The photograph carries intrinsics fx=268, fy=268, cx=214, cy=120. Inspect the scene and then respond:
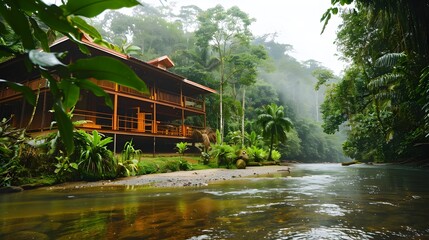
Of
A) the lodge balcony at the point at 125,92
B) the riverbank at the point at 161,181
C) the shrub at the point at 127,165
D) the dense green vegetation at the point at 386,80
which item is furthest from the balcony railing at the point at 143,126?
the dense green vegetation at the point at 386,80

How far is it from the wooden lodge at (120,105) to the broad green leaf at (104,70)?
41.5 feet

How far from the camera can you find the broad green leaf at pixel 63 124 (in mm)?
681

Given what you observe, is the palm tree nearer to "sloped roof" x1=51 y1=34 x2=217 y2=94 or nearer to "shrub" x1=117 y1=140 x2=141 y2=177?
"sloped roof" x1=51 y1=34 x2=217 y2=94

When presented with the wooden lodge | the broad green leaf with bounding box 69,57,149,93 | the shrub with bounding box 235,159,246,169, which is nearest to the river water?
the broad green leaf with bounding box 69,57,149,93

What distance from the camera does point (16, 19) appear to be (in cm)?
69

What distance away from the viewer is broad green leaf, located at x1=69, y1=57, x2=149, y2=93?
2.18 ft

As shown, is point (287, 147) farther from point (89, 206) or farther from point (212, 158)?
point (89, 206)

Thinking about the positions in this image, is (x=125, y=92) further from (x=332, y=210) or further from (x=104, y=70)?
(x=104, y=70)

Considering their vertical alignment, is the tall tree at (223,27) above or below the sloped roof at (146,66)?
above

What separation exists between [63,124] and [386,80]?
12828 mm

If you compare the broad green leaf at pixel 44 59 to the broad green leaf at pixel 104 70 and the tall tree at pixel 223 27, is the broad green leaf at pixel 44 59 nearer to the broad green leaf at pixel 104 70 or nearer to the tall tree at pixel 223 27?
the broad green leaf at pixel 104 70

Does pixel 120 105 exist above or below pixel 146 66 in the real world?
below

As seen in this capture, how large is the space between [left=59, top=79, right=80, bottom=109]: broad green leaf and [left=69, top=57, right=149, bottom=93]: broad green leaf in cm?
4

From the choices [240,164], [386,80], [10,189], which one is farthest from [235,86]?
[10,189]
